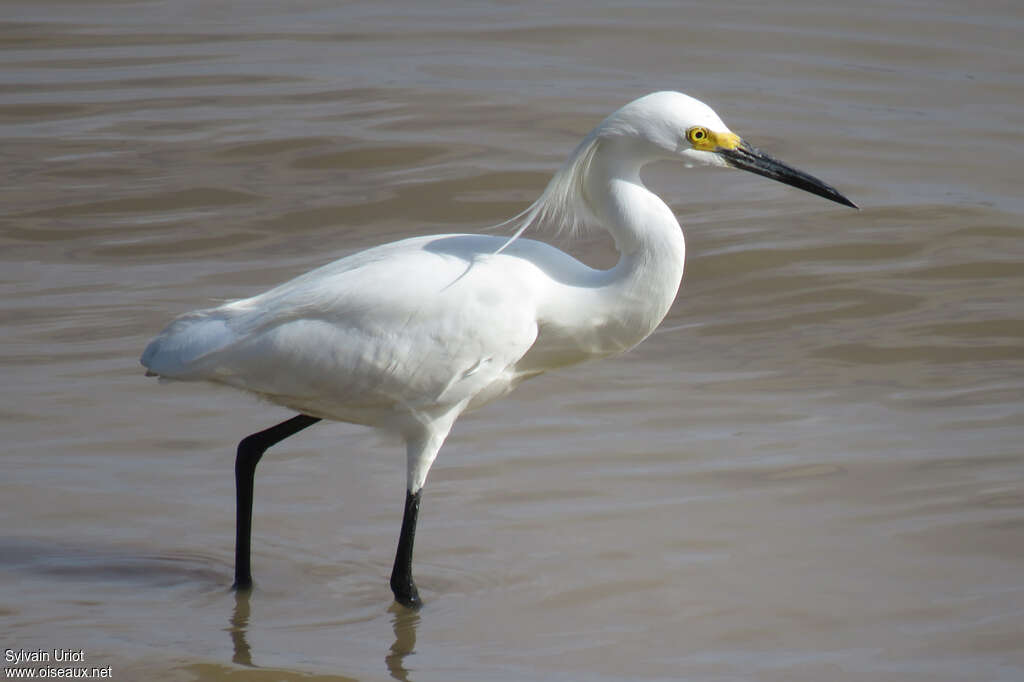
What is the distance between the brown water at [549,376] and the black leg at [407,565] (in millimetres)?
66

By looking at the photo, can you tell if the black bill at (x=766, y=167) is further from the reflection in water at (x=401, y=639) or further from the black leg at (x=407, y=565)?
the reflection in water at (x=401, y=639)

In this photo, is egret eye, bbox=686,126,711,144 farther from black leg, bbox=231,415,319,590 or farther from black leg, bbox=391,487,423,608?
black leg, bbox=231,415,319,590

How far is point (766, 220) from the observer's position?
914 cm

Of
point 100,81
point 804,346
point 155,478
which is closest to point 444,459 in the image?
point 155,478

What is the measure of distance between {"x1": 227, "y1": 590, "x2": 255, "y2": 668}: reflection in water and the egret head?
1.98m

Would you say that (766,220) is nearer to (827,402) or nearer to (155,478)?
(827,402)

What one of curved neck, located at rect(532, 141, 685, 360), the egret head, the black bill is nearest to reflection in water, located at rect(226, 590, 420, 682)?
curved neck, located at rect(532, 141, 685, 360)

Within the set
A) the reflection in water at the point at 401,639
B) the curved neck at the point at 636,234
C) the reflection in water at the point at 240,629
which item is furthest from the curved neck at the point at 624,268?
the reflection in water at the point at 240,629

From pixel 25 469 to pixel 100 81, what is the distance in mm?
7127

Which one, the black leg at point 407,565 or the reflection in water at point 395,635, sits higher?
the black leg at point 407,565

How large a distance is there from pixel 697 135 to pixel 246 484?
1991 mm

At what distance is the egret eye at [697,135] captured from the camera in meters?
4.80

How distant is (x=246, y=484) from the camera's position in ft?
17.1

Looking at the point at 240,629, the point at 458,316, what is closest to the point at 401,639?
the point at 240,629
